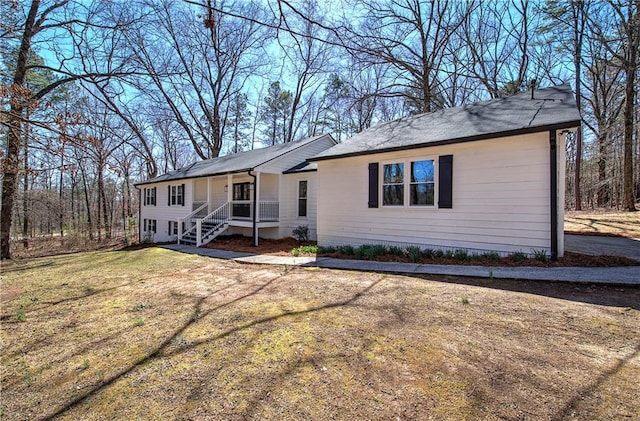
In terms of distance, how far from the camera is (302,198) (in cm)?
1409

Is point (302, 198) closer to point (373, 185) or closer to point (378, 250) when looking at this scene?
point (373, 185)

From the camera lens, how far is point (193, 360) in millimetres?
3113

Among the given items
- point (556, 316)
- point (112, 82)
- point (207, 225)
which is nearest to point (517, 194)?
point (556, 316)

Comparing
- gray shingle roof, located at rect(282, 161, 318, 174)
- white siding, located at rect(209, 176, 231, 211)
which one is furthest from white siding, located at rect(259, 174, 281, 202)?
white siding, located at rect(209, 176, 231, 211)

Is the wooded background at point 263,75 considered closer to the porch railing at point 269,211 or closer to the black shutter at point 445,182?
the black shutter at point 445,182

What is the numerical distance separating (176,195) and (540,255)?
1825 centimetres

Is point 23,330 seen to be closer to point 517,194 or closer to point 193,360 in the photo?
point 193,360

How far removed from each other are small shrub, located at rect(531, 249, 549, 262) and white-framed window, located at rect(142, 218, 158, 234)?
843 inches

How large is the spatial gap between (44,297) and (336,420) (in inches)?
256

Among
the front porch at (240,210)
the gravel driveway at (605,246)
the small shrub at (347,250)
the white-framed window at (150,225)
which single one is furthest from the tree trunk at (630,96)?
the white-framed window at (150,225)

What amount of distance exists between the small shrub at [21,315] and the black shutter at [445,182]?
849 cm

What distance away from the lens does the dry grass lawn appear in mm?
10411

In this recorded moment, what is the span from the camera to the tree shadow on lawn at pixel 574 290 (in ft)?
14.1

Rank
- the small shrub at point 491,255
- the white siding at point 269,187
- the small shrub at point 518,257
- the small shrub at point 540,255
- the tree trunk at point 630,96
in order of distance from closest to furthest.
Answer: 1. the small shrub at point 540,255
2. the small shrub at point 518,257
3. the small shrub at point 491,255
4. the tree trunk at point 630,96
5. the white siding at point 269,187
